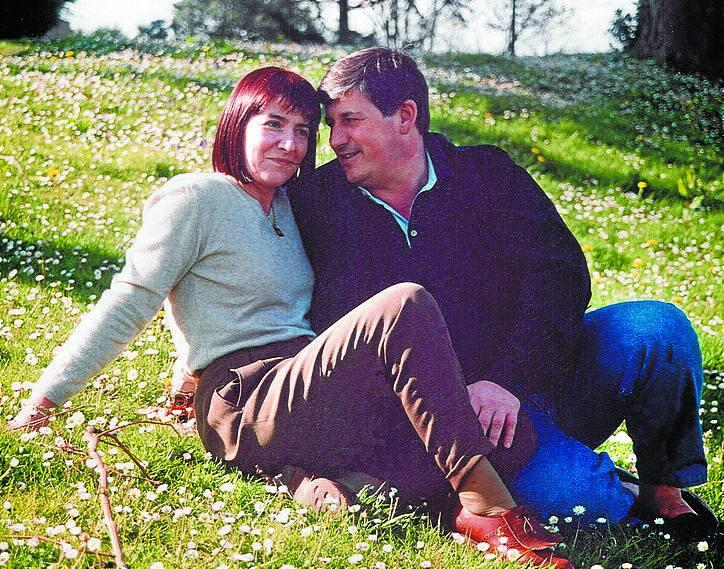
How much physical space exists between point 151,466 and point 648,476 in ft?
5.74

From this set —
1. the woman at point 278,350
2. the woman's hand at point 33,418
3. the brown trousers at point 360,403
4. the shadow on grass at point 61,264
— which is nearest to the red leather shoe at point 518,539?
the woman at point 278,350

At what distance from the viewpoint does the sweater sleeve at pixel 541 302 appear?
2.93 meters

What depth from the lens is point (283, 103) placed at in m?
2.98

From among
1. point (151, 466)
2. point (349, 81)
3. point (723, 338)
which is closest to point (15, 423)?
point (151, 466)

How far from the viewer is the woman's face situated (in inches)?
117

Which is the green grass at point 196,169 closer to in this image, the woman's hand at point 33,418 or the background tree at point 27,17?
the woman's hand at point 33,418

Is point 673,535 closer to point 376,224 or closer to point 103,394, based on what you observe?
point 376,224

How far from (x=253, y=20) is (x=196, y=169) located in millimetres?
12611

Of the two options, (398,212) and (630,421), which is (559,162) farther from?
(630,421)

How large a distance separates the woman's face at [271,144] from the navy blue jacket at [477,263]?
0.31 m

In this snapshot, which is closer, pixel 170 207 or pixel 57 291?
pixel 170 207

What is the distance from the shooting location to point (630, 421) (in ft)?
9.51

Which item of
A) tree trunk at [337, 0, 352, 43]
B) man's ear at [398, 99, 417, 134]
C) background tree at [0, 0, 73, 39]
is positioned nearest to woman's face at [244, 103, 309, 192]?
man's ear at [398, 99, 417, 134]

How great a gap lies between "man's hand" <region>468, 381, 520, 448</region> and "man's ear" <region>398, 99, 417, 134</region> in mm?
1128
